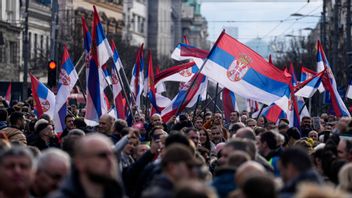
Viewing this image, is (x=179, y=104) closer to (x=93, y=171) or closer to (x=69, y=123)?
(x=69, y=123)

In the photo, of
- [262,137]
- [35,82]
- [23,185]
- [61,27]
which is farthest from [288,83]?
[61,27]

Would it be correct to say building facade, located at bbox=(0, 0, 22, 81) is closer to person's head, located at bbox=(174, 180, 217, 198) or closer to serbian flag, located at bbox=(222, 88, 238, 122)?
serbian flag, located at bbox=(222, 88, 238, 122)

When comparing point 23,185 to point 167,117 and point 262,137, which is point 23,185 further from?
point 167,117

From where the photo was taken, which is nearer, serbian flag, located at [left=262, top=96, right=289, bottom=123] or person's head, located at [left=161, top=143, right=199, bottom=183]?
person's head, located at [left=161, top=143, right=199, bottom=183]

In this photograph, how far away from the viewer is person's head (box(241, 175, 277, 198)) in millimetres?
7508

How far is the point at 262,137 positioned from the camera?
517 inches

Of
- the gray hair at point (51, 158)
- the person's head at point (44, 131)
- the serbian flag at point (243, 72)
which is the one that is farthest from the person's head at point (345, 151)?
the serbian flag at point (243, 72)

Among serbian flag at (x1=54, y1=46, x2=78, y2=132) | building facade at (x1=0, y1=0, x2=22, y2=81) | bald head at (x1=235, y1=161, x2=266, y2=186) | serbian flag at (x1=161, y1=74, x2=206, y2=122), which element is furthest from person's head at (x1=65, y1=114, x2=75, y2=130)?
building facade at (x1=0, y1=0, x2=22, y2=81)

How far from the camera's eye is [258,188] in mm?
7535

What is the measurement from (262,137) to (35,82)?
12.0 m

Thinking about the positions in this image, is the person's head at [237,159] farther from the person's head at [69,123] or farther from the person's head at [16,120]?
the person's head at [69,123]

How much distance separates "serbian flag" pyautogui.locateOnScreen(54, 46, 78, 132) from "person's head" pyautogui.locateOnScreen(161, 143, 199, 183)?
1159 cm

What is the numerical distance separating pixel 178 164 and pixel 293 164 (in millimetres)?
860

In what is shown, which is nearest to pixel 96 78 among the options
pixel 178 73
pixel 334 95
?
pixel 334 95
